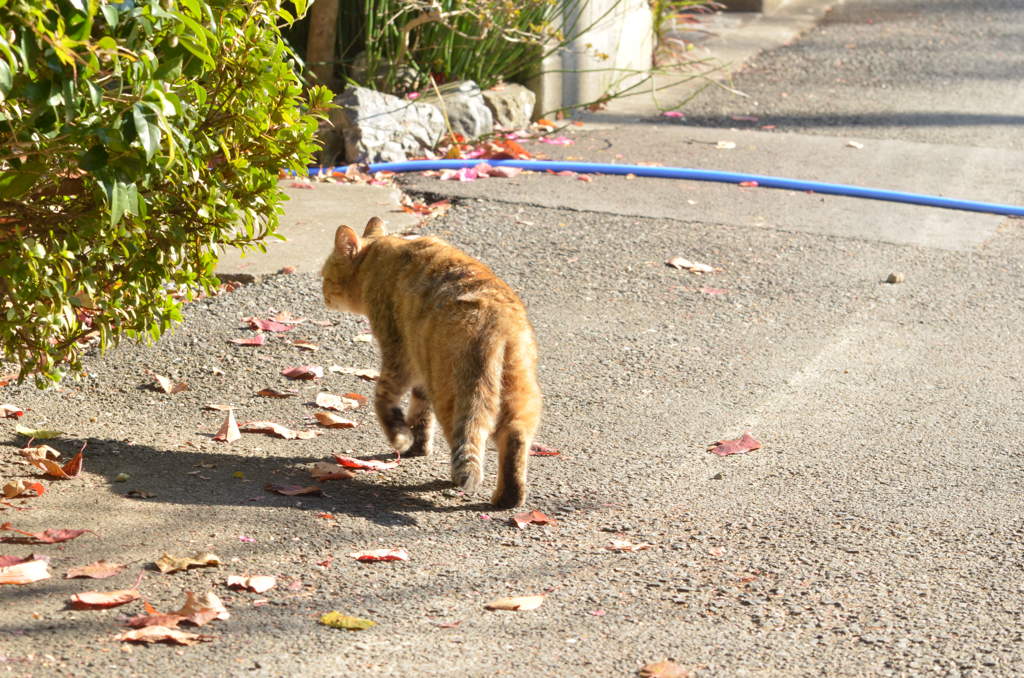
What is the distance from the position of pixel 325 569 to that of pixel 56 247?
141 centimetres

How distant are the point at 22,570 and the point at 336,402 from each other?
6.02ft

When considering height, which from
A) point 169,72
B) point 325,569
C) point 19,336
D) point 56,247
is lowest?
point 325,569

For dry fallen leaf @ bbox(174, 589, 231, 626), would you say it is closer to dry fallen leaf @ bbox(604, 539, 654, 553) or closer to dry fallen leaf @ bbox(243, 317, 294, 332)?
dry fallen leaf @ bbox(604, 539, 654, 553)

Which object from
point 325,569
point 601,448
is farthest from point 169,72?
point 601,448

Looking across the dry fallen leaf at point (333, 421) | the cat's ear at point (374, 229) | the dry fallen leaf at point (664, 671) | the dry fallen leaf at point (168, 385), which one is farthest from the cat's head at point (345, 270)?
the dry fallen leaf at point (664, 671)

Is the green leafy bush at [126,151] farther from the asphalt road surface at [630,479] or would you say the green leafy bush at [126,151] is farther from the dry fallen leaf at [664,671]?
the dry fallen leaf at [664,671]

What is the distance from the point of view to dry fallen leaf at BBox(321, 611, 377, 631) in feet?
12.1

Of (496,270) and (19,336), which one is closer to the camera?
(19,336)

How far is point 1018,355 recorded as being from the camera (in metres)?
6.36

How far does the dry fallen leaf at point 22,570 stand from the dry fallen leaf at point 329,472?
1.09 meters

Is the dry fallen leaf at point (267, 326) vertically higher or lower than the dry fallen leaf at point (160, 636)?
higher

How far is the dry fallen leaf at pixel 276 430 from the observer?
514 centimetres

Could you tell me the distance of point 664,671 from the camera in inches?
138

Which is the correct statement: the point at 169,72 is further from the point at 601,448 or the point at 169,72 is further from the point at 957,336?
the point at 957,336
